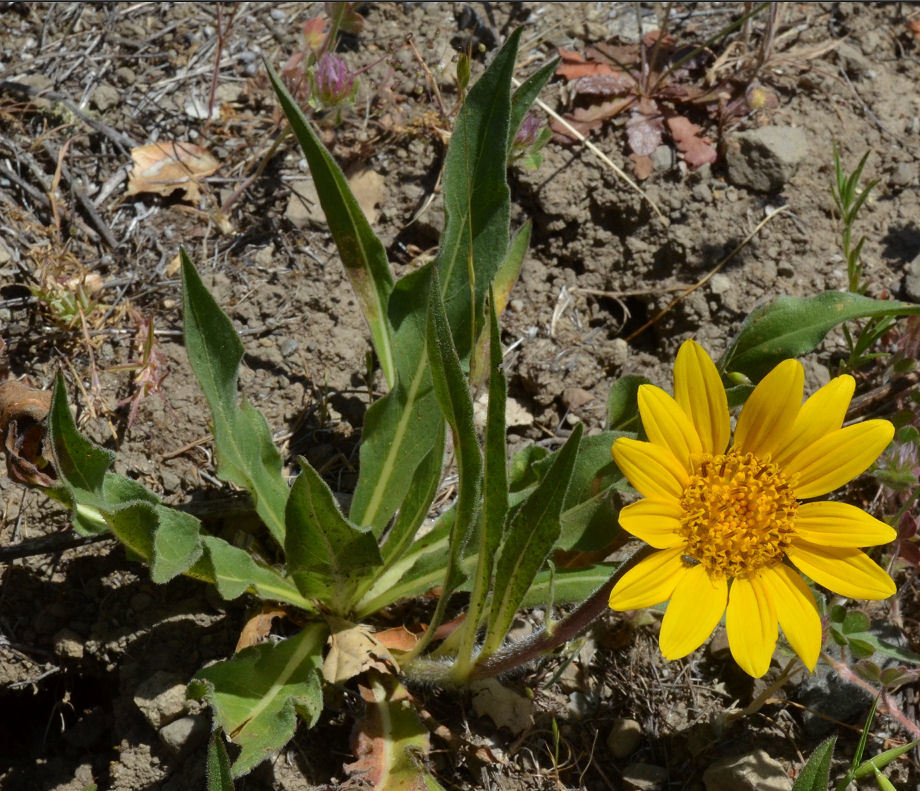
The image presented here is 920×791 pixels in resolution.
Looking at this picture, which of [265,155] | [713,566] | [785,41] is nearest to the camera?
[713,566]

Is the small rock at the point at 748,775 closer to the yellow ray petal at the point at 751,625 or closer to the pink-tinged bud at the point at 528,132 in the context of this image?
the yellow ray petal at the point at 751,625

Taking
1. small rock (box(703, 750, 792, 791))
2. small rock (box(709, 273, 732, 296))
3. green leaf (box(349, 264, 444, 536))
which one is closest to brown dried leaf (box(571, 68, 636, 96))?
small rock (box(709, 273, 732, 296))

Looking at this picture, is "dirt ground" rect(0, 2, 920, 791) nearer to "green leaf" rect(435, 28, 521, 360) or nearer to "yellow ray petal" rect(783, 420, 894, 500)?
"green leaf" rect(435, 28, 521, 360)

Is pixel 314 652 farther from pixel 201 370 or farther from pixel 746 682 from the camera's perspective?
pixel 746 682

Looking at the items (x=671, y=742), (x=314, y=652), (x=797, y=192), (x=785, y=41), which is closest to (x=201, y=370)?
(x=314, y=652)

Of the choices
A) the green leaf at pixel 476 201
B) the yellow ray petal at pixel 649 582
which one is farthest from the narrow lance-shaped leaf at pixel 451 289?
the yellow ray petal at pixel 649 582

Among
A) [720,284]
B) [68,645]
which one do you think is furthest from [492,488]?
[720,284]
